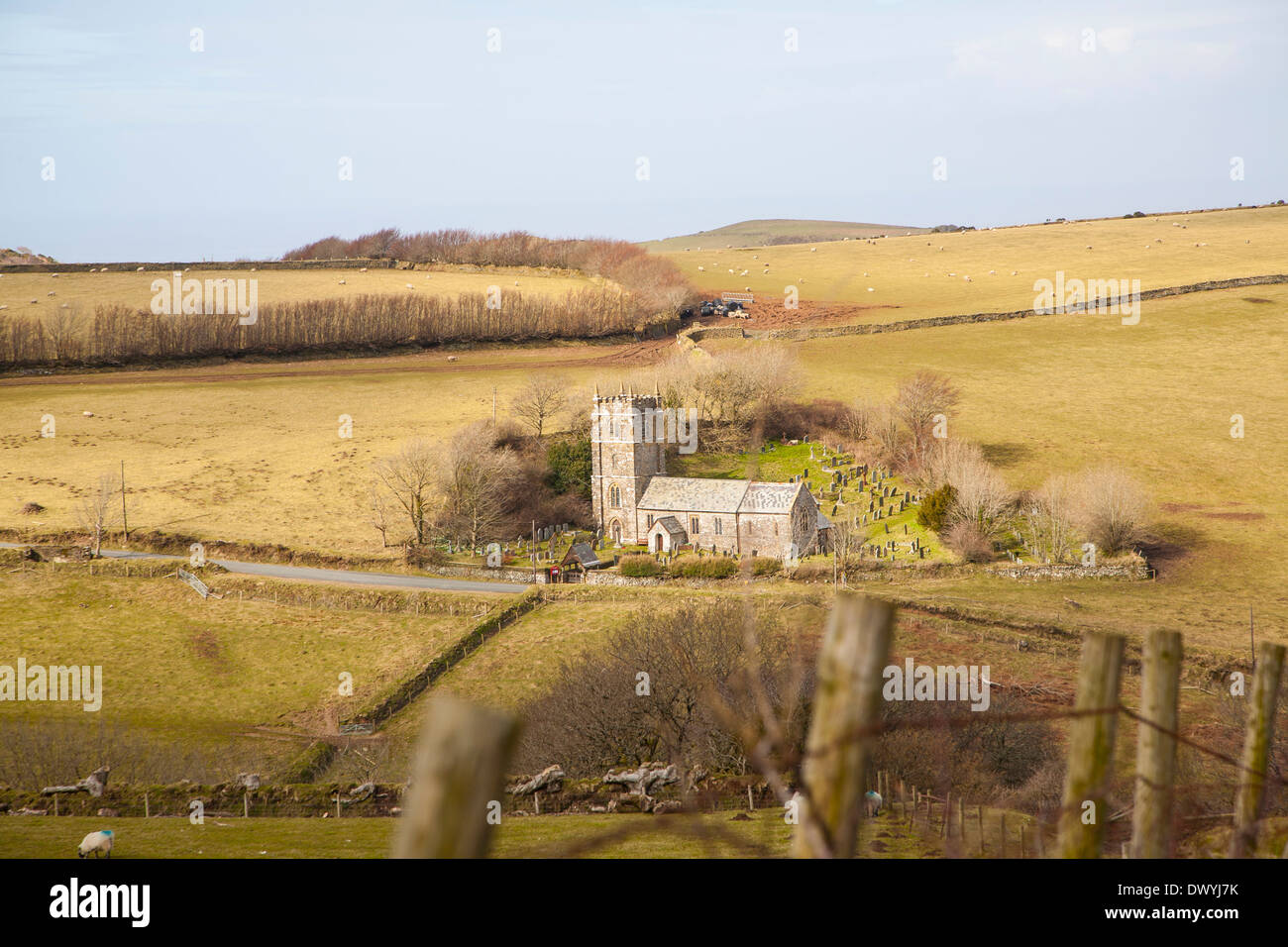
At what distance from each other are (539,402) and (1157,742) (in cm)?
7441

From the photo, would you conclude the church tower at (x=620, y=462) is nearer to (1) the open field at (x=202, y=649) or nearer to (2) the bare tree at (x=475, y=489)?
(2) the bare tree at (x=475, y=489)

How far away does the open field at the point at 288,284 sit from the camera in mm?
106438

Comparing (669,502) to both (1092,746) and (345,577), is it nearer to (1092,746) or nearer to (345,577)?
(345,577)

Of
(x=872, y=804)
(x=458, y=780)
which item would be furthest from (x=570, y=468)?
(x=458, y=780)

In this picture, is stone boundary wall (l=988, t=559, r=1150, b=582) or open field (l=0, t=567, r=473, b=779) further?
stone boundary wall (l=988, t=559, r=1150, b=582)

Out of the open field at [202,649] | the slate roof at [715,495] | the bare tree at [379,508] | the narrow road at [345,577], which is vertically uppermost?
the slate roof at [715,495]

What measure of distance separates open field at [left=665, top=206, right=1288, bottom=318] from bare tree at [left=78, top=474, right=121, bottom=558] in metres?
59.5

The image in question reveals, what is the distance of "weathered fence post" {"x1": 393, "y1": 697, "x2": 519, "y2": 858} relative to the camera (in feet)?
10.0

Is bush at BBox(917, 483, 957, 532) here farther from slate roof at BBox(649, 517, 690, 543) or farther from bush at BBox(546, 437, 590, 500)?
bush at BBox(546, 437, 590, 500)

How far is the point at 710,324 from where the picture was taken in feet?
350

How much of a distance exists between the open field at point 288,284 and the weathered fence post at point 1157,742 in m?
109

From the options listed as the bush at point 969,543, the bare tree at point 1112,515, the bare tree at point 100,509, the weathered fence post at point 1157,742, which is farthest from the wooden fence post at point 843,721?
the bare tree at point 100,509

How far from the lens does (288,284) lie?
11819 cm

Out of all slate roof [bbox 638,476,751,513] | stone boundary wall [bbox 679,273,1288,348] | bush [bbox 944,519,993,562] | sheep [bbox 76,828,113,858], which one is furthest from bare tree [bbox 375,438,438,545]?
sheep [bbox 76,828,113,858]
